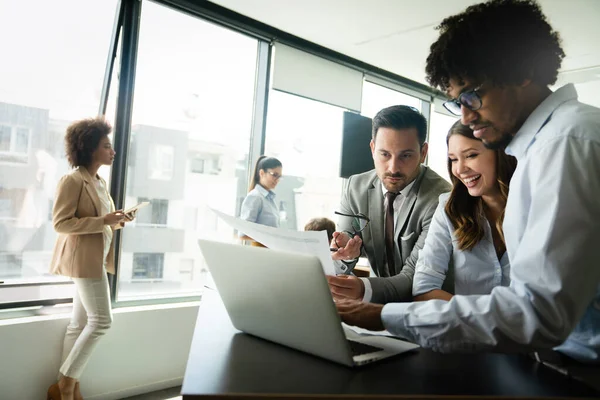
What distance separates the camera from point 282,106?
4.11m

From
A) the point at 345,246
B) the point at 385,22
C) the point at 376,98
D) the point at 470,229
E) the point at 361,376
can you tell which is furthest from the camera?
the point at 376,98

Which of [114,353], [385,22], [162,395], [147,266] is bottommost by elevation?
[162,395]

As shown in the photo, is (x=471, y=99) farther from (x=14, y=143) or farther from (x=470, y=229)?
(x=14, y=143)

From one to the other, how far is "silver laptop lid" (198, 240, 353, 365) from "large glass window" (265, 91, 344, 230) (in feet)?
10.1

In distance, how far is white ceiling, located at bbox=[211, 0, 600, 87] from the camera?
346 centimetres

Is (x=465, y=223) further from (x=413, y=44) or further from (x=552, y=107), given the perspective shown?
(x=413, y=44)

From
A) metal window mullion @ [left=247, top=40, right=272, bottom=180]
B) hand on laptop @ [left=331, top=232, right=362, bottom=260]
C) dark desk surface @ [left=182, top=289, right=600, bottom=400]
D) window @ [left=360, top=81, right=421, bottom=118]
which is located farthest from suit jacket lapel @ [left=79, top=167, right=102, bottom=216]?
window @ [left=360, top=81, right=421, bottom=118]

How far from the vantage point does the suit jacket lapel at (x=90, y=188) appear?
2586mm

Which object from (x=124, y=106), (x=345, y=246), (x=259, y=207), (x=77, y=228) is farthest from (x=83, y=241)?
(x=345, y=246)

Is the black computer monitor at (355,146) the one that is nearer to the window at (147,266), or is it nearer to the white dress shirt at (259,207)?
the white dress shirt at (259,207)

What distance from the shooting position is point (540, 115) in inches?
37.9

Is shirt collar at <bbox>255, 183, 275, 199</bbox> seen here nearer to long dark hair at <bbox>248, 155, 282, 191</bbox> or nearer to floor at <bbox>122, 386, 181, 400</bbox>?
long dark hair at <bbox>248, 155, 282, 191</bbox>

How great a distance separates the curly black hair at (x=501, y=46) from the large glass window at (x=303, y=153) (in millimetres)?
2992

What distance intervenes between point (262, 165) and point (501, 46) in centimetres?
274
